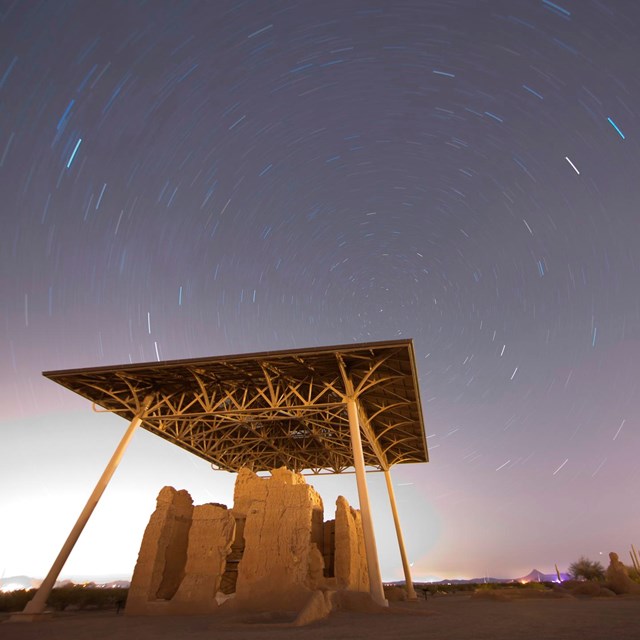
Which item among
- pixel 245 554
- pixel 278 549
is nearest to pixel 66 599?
pixel 245 554

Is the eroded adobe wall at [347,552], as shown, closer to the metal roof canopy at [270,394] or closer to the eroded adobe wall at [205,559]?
the metal roof canopy at [270,394]

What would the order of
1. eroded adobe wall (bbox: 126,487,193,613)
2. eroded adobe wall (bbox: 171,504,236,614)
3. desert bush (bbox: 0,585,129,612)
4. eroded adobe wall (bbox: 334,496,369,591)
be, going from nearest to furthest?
eroded adobe wall (bbox: 171,504,236,614) → eroded adobe wall (bbox: 126,487,193,613) → eroded adobe wall (bbox: 334,496,369,591) → desert bush (bbox: 0,585,129,612)

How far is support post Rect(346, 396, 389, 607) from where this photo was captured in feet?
48.8

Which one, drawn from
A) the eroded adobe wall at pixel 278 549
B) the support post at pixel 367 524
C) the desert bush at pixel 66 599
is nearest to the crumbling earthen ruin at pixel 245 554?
the eroded adobe wall at pixel 278 549

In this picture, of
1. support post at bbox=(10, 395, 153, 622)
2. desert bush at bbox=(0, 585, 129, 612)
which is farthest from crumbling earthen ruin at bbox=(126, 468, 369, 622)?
desert bush at bbox=(0, 585, 129, 612)

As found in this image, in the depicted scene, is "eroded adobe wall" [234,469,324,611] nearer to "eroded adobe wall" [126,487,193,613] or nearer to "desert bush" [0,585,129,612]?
"eroded adobe wall" [126,487,193,613]

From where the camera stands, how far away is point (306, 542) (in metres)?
15.5

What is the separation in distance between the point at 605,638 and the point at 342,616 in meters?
7.17

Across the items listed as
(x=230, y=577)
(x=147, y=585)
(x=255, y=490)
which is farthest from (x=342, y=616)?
(x=230, y=577)

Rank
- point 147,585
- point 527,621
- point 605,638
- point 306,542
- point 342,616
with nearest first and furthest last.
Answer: point 605,638 → point 527,621 → point 342,616 → point 306,542 → point 147,585

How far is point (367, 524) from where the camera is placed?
637 inches

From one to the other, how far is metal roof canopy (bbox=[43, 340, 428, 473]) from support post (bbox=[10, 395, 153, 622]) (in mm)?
948

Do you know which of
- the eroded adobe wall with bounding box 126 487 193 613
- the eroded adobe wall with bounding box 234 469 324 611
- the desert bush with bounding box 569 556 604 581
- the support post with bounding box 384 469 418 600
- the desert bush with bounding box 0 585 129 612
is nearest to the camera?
the eroded adobe wall with bounding box 234 469 324 611

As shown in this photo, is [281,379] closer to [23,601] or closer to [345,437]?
[345,437]
